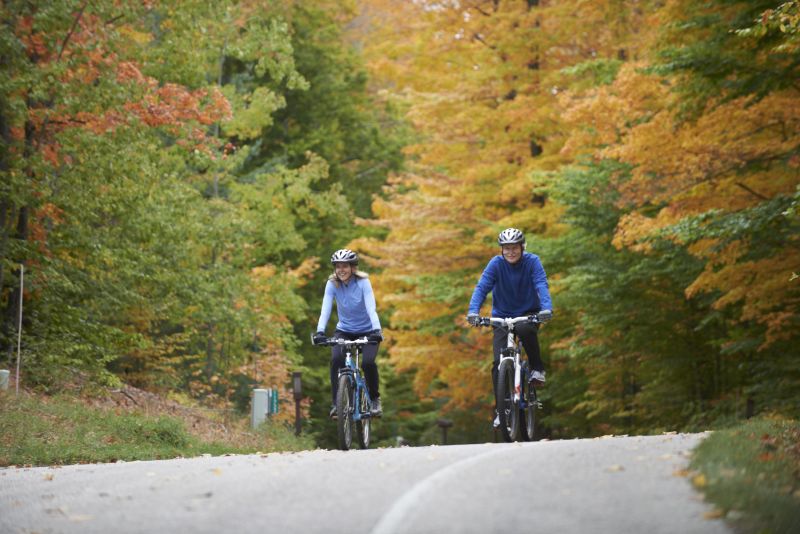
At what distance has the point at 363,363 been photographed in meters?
12.8

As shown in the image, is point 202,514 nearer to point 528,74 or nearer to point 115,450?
point 115,450

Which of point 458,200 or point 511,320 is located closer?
point 511,320

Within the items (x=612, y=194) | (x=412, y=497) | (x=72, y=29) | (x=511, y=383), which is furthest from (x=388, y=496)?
(x=612, y=194)

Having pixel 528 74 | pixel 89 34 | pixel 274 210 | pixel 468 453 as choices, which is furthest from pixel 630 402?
pixel 468 453

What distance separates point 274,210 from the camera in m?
31.8

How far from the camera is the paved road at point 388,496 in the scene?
257 inches

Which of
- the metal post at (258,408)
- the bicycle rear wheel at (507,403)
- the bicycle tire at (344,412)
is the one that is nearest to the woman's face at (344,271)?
the bicycle tire at (344,412)

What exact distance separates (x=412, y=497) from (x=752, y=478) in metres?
2.30

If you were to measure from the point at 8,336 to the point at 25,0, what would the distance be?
5477 millimetres

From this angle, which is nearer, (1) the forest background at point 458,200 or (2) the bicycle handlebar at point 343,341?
(2) the bicycle handlebar at point 343,341

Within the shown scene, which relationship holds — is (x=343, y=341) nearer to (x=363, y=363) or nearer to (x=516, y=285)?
(x=363, y=363)

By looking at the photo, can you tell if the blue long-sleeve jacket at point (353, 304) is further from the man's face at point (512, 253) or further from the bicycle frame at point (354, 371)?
the man's face at point (512, 253)

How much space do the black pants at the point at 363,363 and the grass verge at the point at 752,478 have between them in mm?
3822

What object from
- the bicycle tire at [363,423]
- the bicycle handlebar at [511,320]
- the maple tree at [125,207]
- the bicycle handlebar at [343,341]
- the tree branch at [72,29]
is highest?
the tree branch at [72,29]
